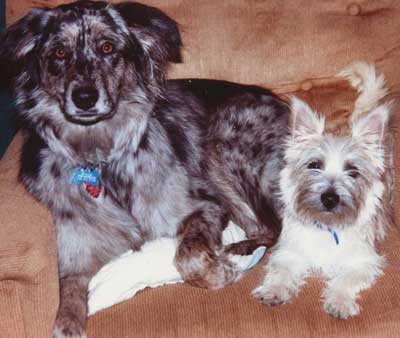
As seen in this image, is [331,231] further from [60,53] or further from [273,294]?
[60,53]

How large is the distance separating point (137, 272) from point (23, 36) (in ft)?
3.50

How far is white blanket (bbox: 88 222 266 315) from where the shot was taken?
2.62 metres

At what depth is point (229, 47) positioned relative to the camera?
3344 millimetres

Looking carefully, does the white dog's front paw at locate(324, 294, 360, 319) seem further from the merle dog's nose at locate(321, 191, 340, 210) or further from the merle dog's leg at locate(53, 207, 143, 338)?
the merle dog's leg at locate(53, 207, 143, 338)

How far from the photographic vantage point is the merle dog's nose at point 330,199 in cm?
262

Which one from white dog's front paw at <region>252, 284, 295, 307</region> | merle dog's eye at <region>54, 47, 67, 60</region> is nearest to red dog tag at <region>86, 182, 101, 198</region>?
merle dog's eye at <region>54, 47, 67, 60</region>

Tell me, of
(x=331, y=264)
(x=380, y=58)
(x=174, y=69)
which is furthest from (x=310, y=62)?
(x=331, y=264)

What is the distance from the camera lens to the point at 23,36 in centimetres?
→ 281

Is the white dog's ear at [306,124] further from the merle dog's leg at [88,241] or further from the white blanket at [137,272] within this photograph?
the merle dog's leg at [88,241]

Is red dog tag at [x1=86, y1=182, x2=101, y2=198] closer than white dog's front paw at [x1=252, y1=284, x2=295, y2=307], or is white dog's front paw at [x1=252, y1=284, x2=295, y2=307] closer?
white dog's front paw at [x1=252, y1=284, x2=295, y2=307]

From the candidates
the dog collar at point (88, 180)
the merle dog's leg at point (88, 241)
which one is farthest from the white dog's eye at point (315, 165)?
the dog collar at point (88, 180)

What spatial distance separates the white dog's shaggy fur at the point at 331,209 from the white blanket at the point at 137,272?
0.19 metres

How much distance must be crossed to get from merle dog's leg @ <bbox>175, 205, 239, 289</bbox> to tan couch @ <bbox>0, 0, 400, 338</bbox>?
60 millimetres

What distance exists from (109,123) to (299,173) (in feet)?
2.70
